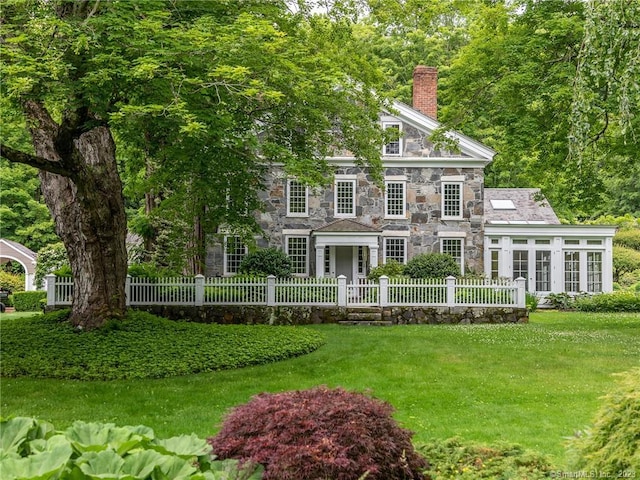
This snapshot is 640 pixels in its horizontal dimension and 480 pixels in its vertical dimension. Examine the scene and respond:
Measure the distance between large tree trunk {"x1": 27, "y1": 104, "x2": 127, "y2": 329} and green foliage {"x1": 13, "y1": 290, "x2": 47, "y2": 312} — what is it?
14.4 m

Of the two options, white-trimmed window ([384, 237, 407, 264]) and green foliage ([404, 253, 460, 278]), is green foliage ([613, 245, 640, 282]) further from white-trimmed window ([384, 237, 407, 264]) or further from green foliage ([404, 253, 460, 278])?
white-trimmed window ([384, 237, 407, 264])

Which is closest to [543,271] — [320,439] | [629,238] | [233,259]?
[629,238]

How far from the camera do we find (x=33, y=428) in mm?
2943

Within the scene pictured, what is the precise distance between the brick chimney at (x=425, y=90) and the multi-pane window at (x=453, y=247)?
501 cm

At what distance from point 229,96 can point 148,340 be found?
478cm

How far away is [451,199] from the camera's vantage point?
78.1ft

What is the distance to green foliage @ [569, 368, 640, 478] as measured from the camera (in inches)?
Result: 128

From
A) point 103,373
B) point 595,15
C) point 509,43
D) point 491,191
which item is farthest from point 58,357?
point 491,191

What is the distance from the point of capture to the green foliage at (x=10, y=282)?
99.6 feet

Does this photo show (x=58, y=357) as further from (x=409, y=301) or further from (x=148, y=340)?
(x=409, y=301)

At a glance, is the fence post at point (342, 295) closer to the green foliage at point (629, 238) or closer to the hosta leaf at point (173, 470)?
the hosta leaf at point (173, 470)

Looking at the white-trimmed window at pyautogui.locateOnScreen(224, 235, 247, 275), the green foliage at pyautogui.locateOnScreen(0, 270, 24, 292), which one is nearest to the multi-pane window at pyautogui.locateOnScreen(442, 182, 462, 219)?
the white-trimmed window at pyautogui.locateOnScreen(224, 235, 247, 275)

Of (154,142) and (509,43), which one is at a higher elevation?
(509,43)

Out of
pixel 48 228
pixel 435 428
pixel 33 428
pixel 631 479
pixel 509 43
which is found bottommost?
pixel 435 428
